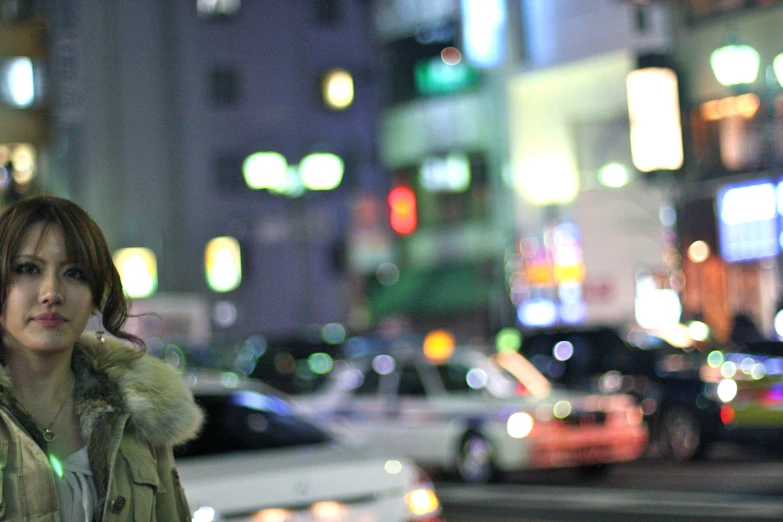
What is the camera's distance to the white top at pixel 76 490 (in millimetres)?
3139

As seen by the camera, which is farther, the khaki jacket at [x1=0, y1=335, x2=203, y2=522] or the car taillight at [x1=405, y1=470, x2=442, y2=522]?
the car taillight at [x1=405, y1=470, x2=442, y2=522]

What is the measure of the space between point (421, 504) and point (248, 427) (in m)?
1.52

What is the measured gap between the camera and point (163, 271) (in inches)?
1962

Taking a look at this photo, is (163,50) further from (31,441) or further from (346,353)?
(31,441)

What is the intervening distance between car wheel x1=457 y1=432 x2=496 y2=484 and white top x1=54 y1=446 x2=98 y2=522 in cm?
1297

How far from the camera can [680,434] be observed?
18.2m

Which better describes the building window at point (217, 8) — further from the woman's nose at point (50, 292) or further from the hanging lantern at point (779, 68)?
the woman's nose at point (50, 292)

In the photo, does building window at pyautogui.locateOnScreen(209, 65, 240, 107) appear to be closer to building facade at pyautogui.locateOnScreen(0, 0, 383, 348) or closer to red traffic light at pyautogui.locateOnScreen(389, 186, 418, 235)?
building facade at pyautogui.locateOnScreen(0, 0, 383, 348)

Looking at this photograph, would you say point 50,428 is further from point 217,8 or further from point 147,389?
point 217,8

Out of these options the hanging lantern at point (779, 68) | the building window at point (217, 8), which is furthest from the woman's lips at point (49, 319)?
the building window at point (217, 8)

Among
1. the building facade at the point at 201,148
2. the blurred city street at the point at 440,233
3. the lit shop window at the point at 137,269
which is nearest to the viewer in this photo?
the blurred city street at the point at 440,233

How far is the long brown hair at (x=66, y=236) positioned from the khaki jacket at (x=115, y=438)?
0.64ft

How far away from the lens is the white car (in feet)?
21.8

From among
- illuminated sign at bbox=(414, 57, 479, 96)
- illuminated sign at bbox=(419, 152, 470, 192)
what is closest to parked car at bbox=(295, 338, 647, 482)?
illuminated sign at bbox=(419, 152, 470, 192)
